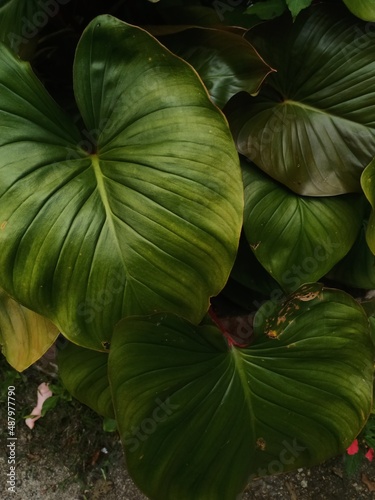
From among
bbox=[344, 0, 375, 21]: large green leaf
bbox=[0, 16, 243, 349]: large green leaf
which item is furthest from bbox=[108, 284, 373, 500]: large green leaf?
bbox=[344, 0, 375, 21]: large green leaf

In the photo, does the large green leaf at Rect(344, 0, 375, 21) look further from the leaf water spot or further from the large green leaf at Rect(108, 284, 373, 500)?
the leaf water spot

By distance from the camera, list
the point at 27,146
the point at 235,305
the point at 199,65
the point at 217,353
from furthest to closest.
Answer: the point at 235,305
the point at 199,65
the point at 217,353
the point at 27,146

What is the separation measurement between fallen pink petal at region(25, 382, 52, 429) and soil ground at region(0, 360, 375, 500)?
0.15ft

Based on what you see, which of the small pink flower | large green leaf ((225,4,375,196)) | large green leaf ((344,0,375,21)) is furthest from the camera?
the small pink flower

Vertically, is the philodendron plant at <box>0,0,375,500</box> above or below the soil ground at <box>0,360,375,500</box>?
above

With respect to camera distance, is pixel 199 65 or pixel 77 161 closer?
pixel 77 161

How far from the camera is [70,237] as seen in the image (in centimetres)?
100

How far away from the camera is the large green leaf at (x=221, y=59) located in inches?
45.6

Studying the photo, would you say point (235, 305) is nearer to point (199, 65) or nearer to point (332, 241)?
point (332, 241)

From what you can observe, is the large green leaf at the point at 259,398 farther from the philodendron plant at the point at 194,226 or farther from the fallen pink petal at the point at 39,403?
the fallen pink petal at the point at 39,403

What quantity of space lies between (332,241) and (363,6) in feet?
1.64

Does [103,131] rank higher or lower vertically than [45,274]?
higher

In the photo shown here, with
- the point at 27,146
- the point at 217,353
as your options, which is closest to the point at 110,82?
the point at 27,146

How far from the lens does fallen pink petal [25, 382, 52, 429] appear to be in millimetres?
1686
